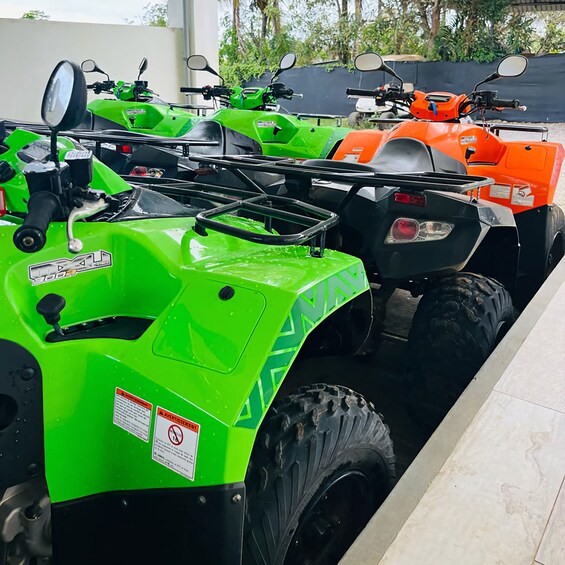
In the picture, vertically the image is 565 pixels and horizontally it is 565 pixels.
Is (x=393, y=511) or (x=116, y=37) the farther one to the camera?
(x=116, y=37)

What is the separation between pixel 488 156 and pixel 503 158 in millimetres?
109

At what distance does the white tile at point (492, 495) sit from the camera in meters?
1.46

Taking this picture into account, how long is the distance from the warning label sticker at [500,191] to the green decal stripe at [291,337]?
2420 millimetres

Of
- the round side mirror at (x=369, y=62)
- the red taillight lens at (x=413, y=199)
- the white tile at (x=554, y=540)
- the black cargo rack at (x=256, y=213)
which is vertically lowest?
the white tile at (x=554, y=540)

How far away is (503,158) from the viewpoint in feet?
12.2

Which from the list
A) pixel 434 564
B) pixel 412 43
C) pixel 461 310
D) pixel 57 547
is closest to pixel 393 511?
pixel 434 564

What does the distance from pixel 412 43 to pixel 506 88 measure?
21.4ft

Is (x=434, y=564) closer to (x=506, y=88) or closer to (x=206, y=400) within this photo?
(x=206, y=400)

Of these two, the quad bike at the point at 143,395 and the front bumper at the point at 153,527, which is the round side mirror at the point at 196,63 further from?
the front bumper at the point at 153,527

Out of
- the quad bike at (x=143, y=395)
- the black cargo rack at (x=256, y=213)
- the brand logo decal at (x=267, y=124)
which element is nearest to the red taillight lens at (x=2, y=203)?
the quad bike at (x=143, y=395)

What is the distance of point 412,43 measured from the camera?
17.9m

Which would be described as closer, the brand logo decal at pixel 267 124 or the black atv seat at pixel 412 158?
the black atv seat at pixel 412 158

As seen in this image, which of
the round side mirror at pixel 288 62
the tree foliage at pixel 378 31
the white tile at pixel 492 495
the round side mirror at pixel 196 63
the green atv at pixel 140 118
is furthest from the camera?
the tree foliage at pixel 378 31

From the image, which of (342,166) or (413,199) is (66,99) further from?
(413,199)
